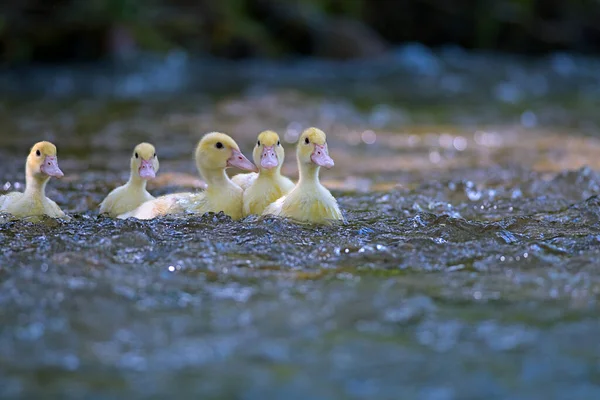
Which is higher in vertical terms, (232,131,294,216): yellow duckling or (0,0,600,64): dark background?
(0,0,600,64): dark background

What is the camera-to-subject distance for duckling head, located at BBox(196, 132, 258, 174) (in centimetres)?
654

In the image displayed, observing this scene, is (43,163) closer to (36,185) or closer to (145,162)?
(36,185)

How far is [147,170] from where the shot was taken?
261 inches

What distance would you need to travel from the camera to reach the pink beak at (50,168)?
249 inches

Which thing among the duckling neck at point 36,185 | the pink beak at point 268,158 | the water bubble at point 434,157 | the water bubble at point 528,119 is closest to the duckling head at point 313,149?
the pink beak at point 268,158

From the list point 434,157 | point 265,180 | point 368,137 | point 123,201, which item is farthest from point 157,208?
point 368,137

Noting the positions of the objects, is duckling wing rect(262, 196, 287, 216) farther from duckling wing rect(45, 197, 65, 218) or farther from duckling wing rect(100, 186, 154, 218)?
duckling wing rect(45, 197, 65, 218)

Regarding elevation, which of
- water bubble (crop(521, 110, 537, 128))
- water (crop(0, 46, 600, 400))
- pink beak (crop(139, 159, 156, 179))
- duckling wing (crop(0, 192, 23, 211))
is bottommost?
water (crop(0, 46, 600, 400))

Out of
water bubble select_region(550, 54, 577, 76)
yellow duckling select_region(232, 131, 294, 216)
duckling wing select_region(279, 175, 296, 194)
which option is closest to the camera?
yellow duckling select_region(232, 131, 294, 216)

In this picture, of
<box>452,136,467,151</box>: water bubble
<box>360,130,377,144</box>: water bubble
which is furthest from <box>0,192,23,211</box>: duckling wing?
<box>452,136,467,151</box>: water bubble

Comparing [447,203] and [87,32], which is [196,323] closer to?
[447,203]

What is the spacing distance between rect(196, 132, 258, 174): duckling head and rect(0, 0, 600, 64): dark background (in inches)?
562

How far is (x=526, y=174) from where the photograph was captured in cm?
912

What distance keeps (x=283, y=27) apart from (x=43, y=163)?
1757cm
